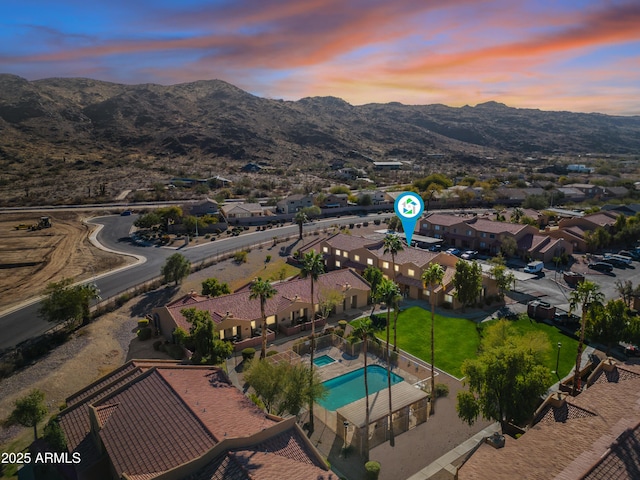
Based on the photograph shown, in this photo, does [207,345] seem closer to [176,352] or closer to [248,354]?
[248,354]

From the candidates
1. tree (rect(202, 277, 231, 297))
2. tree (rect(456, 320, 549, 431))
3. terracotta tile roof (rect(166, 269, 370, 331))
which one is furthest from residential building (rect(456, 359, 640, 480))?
tree (rect(202, 277, 231, 297))

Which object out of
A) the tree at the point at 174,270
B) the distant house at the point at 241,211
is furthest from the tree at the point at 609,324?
the distant house at the point at 241,211

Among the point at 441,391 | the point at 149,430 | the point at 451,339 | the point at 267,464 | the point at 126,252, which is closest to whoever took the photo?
the point at 267,464

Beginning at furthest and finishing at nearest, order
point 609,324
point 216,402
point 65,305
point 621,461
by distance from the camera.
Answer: point 65,305, point 609,324, point 216,402, point 621,461

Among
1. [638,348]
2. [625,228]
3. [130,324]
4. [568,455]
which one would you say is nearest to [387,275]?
[638,348]

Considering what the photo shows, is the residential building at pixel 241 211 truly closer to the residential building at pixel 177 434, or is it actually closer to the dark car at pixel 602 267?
the dark car at pixel 602 267

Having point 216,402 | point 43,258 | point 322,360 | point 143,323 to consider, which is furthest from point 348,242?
point 43,258

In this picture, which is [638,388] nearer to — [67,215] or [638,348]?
[638,348]
